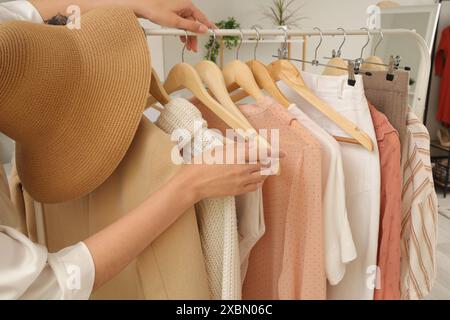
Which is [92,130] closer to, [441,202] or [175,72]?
[175,72]

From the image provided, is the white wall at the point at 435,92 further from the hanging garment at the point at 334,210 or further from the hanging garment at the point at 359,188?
the hanging garment at the point at 334,210

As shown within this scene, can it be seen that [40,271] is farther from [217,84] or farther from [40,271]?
[217,84]

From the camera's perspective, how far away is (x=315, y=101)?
2.84 ft

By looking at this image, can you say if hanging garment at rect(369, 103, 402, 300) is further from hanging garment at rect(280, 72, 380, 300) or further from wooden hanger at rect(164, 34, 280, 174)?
wooden hanger at rect(164, 34, 280, 174)

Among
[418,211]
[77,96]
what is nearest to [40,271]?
[77,96]

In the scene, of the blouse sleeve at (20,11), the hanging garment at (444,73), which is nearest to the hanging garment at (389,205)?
the blouse sleeve at (20,11)

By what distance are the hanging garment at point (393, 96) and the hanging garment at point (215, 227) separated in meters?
0.49

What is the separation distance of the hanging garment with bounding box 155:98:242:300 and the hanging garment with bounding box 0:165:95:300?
20 cm

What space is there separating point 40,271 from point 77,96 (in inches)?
11.1

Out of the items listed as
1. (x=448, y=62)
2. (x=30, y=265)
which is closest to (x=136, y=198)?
(x=30, y=265)

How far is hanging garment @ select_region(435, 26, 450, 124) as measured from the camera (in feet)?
10.3

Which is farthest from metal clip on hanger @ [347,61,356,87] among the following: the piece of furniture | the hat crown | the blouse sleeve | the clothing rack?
the piece of furniture

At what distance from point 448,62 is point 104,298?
3280 millimetres

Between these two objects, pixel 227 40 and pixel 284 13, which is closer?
pixel 227 40
